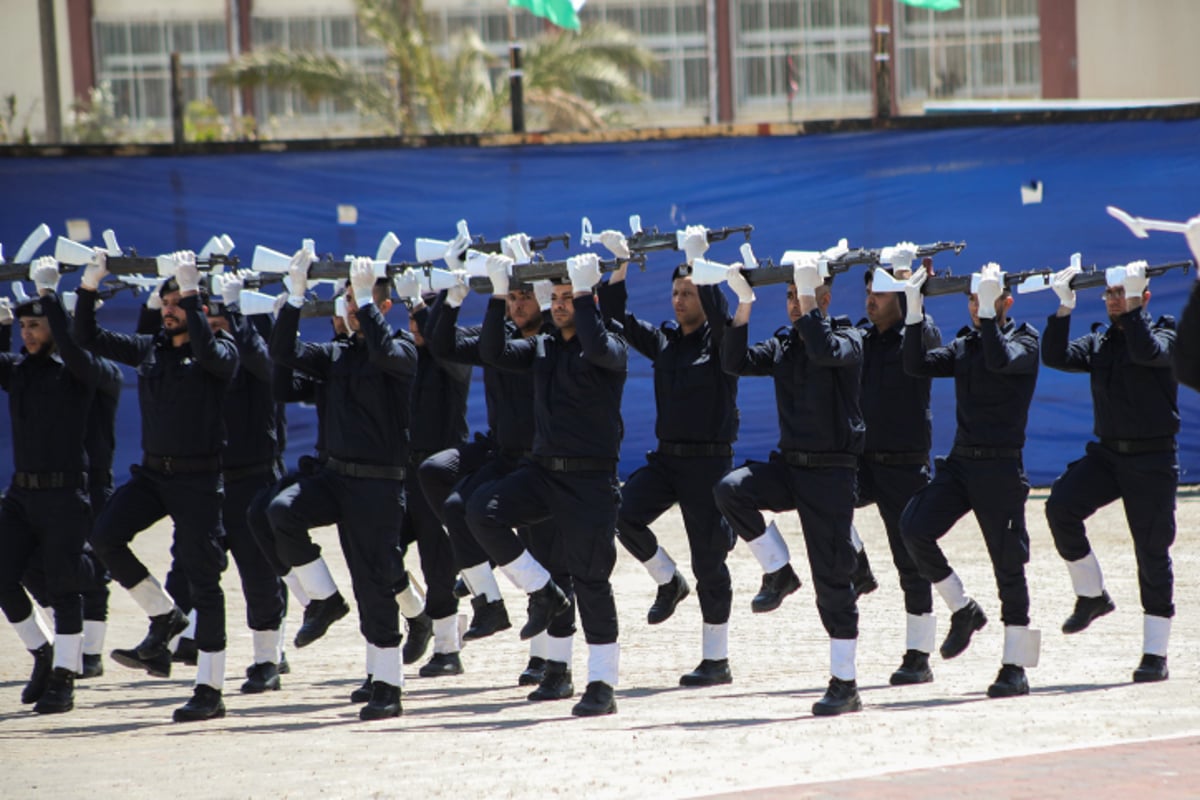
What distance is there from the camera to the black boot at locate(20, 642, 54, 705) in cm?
938

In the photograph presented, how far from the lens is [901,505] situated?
903 cm

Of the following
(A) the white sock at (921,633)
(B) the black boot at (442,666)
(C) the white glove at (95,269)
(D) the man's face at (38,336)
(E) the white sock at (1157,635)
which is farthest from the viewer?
(B) the black boot at (442,666)

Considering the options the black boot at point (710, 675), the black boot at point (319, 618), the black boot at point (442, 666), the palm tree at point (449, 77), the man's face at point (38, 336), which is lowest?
→ the black boot at point (442, 666)

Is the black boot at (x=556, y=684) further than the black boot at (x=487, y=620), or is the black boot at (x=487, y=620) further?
the black boot at (x=487, y=620)

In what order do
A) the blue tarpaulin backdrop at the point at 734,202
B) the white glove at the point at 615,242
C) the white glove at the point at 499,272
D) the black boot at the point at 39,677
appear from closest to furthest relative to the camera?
the white glove at the point at 615,242
the white glove at the point at 499,272
the black boot at the point at 39,677
the blue tarpaulin backdrop at the point at 734,202

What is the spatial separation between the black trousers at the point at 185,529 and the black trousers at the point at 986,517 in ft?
11.3

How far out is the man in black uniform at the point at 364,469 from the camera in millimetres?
8492

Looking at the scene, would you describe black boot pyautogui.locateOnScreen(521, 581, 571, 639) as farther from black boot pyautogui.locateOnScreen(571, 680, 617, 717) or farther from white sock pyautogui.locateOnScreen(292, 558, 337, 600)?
white sock pyautogui.locateOnScreen(292, 558, 337, 600)

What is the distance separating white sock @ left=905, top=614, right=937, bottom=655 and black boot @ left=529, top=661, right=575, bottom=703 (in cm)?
173

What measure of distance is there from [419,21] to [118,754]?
20.5 metres

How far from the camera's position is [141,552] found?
1466 centimetres

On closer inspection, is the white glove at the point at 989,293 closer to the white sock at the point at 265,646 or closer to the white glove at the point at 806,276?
the white glove at the point at 806,276

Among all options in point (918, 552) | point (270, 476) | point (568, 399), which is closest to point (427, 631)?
point (270, 476)

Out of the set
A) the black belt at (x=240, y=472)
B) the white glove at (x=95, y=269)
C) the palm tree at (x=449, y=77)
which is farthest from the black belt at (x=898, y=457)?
the palm tree at (x=449, y=77)
